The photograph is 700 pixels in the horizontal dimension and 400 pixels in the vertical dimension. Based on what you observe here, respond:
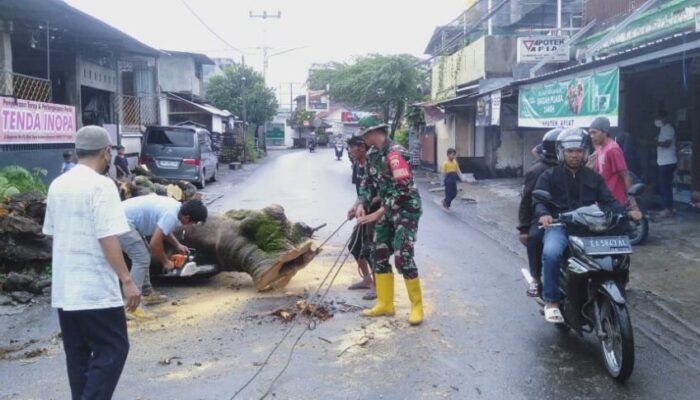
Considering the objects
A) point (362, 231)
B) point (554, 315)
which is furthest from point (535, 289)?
point (362, 231)

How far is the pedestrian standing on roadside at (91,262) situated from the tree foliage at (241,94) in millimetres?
50888

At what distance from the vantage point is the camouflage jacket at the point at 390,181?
596cm

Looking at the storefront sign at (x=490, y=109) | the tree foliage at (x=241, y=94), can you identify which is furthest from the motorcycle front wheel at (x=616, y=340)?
the tree foliage at (x=241, y=94)

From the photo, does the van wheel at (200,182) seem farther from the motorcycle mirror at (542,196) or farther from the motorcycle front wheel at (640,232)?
the motorcycle mirror at (542,196)

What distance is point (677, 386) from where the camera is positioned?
448cm

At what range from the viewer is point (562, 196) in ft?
17.5

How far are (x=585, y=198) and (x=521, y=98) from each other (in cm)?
1076

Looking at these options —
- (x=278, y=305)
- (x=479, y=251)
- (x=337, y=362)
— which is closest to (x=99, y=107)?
(x=479, y=251)

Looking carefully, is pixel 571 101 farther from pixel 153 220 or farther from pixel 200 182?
pixel 200 182

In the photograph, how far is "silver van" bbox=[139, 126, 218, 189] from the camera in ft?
68.1

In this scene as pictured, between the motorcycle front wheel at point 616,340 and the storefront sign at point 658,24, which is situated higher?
the storefront sign at point 658,24

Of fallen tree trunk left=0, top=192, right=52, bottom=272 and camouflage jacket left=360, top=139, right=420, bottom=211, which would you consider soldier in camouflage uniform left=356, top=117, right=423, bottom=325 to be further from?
fallen tree trunk left=0, top=192, right=52, bottom=272

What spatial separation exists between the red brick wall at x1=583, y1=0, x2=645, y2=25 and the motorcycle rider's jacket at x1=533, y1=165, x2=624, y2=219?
10923 mm

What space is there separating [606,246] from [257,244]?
3.81 metres
